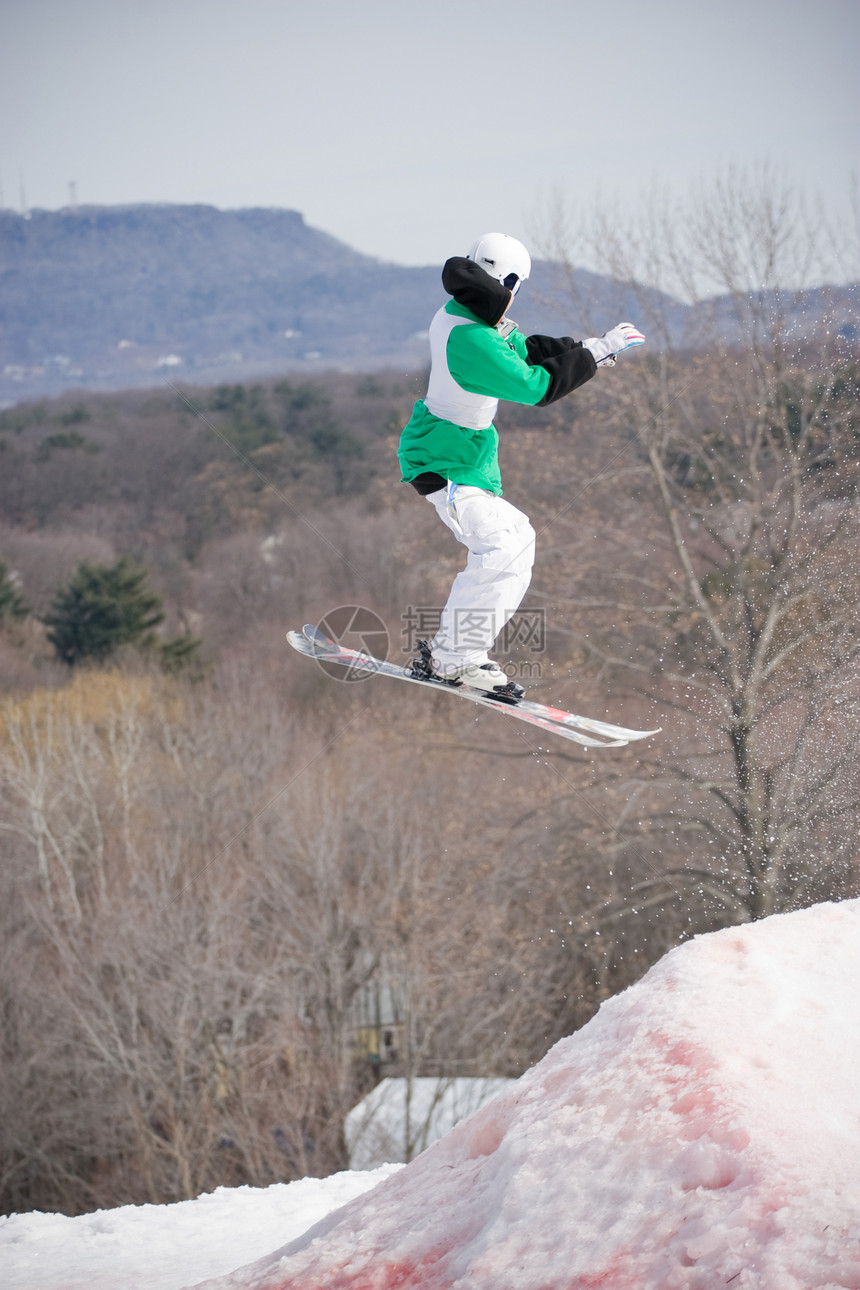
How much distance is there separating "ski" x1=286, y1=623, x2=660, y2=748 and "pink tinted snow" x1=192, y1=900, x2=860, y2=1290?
181 cm

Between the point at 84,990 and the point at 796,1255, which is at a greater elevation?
the point at 796,1255

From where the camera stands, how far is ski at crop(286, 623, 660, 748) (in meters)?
5.86

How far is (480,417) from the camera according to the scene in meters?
4.77

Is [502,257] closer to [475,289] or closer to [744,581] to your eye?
[475,289]

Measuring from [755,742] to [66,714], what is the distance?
2455cm

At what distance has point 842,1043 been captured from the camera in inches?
154

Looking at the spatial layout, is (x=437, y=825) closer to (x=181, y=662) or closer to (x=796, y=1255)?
(x=181, y=662)

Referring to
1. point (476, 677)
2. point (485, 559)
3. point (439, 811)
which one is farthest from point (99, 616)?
point (485, 559)

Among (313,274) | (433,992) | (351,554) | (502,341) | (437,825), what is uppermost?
(313,274)

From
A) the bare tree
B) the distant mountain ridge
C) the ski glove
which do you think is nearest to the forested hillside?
the bare tree

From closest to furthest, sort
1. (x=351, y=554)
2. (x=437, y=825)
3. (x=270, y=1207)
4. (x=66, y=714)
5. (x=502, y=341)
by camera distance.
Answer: (x=502, y=341), (x=270, y=1207), (x=437, y=825), (x=66, y=714), (x=351, y=554)

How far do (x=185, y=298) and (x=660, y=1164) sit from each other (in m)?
122

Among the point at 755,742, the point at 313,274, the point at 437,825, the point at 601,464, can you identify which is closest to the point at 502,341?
the point at 755,742

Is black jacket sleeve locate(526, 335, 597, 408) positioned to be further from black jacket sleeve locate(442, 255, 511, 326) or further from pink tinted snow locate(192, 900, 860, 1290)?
pink tinted snow locate(192, 900, 860, 1290)
